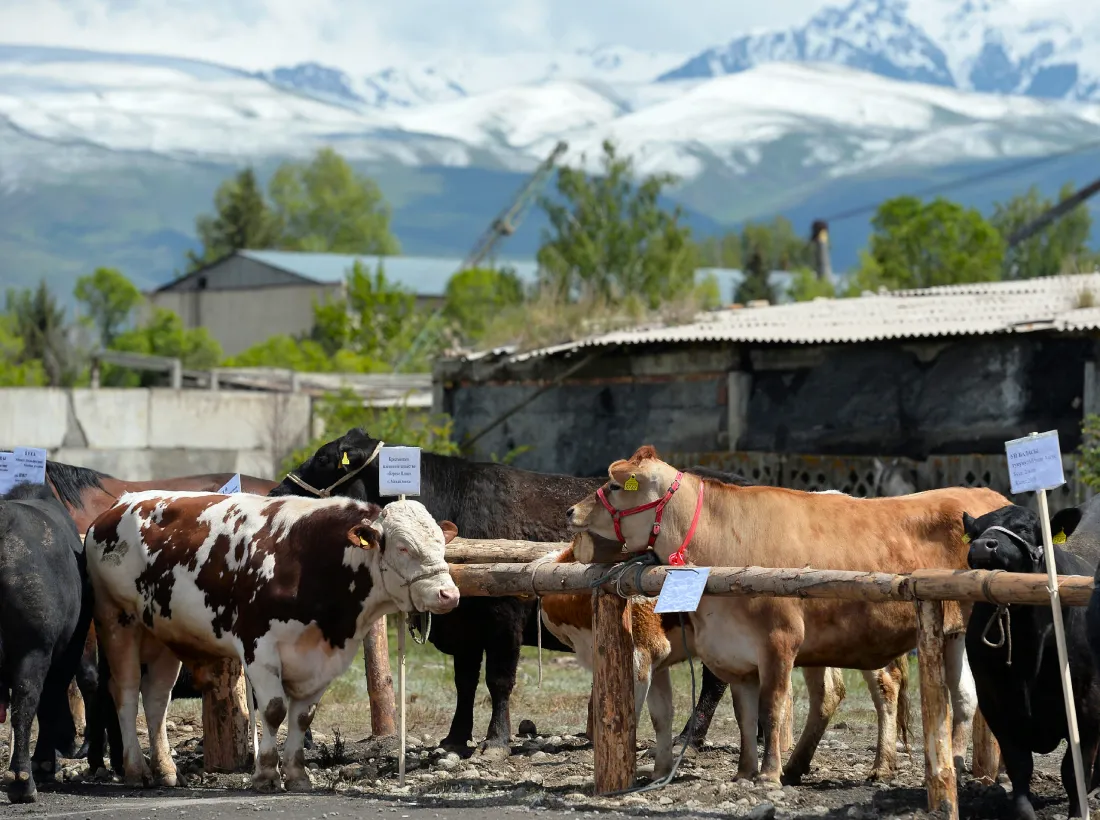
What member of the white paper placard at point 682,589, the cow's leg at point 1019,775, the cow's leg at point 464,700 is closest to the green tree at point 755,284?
the cow's leg at point 464,700

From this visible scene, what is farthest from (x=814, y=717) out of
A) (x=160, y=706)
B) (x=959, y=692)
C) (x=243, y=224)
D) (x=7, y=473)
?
(x=243, y=224)

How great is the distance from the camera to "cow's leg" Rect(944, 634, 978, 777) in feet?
29.9

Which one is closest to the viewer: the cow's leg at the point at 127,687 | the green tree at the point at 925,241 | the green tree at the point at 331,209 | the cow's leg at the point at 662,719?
the cow's leg at the point at 662,719

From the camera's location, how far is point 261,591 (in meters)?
9.12

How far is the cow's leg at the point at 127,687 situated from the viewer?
955 cm

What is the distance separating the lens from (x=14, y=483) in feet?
34.5

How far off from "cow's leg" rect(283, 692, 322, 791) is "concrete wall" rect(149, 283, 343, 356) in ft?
258

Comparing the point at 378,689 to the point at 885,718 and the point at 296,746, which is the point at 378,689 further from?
the point at 885,718

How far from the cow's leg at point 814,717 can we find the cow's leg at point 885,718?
0.24 meters

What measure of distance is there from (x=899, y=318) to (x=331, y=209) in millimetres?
110534

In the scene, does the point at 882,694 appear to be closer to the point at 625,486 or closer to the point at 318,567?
the point at 625,486

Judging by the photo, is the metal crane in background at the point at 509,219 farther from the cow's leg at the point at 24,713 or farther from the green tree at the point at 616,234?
the cow's leg at the point at 24,713

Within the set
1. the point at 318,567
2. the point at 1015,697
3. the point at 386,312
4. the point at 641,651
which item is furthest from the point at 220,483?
the point at 386,312

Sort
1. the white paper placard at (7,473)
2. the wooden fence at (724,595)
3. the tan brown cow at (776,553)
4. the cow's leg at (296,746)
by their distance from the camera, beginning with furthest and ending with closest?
the white paper placard at (7,473)
the cow's leg at (296,746)
the tan brown cow at (776,553)
the wooden fence at (724,595)
